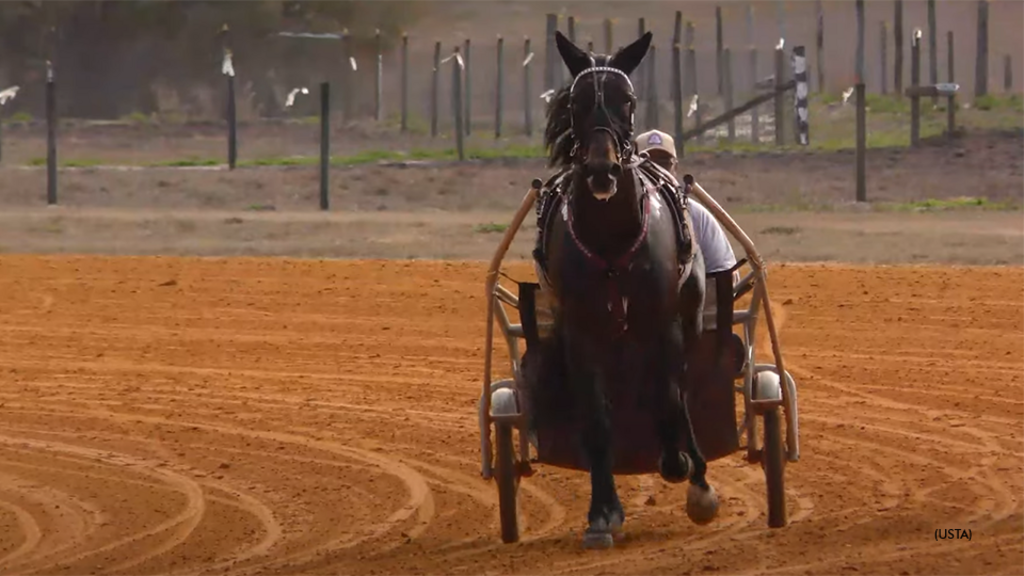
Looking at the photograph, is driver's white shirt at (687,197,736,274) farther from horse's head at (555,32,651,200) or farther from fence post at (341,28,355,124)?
fence post at (341,28,355,124)

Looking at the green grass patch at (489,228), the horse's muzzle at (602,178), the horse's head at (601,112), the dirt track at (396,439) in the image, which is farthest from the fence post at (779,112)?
the horse's muzzle at (602,178)

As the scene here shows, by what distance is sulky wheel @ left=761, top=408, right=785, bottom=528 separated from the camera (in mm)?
8008

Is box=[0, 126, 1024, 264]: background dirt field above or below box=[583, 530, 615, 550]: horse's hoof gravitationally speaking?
above

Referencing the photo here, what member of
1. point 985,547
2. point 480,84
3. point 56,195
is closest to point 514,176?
point 56,195

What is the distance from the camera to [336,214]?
24703 millimetres

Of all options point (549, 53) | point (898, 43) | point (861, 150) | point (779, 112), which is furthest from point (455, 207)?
point (898, 43)

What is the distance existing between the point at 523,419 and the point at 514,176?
1913 cm

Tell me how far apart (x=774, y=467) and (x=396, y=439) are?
3.00 m

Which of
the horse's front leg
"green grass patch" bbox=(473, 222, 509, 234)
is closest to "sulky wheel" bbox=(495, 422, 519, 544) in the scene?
the horse's front leg

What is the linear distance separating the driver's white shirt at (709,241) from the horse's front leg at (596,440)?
1.08m

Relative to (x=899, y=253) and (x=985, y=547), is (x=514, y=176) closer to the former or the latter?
(x=899, y=253)

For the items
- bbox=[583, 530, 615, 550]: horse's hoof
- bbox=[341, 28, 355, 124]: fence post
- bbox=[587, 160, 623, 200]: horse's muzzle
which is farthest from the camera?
bbox=[341, 28, 355, 124]: fence post

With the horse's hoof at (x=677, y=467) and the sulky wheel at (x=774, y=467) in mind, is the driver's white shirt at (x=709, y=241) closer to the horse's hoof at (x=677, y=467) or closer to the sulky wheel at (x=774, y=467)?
the sulky wheel at (x=774, y=467)

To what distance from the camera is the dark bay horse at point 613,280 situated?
286 inches
